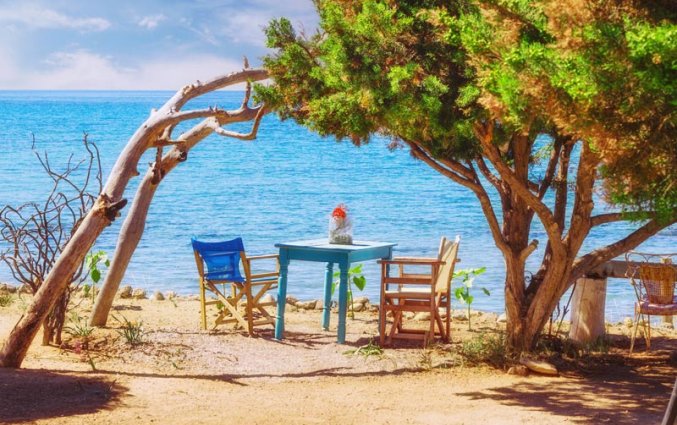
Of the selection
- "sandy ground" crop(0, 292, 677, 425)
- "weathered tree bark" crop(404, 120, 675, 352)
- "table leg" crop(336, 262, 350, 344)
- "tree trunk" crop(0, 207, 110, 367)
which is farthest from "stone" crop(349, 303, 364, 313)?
"tree trunk" crop(0, 207, 110, 367)

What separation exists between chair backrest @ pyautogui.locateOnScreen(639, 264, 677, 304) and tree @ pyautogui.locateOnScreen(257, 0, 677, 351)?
61 centimetres

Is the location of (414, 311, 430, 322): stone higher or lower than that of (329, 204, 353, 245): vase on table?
lower

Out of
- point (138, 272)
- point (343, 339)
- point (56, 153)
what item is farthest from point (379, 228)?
point (56, 153)

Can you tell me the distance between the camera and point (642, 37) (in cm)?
419

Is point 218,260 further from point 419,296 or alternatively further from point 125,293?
point 125,293

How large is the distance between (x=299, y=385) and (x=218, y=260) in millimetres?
2063

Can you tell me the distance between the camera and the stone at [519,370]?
750cm

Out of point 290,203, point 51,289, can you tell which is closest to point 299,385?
point 51,289

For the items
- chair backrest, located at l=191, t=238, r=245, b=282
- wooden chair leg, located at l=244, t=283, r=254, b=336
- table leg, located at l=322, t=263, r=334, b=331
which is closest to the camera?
wooden chair leg, located at l=244, t=283, r=254, b=336

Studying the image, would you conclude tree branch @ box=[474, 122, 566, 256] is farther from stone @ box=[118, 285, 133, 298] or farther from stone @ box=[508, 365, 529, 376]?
stone @ box=[118, 285, 133, 298]

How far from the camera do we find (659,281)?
814cm

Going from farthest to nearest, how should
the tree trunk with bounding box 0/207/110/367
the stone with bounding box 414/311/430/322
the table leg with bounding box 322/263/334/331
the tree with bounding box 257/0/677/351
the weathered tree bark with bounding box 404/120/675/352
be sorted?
the stone with bounding box 414/311/430/322 → the table leg with bounding box 322/263/334/331 → the weathered tree bark with bounding box 404/120/675/352 → the tree trunk with bounding box 0/207/110/367 → the tree with bounding box 257/0/677/351

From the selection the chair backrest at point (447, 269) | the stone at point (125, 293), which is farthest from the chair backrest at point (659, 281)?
the stone at point (125, 293)

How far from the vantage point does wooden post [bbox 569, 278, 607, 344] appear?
844 cm
